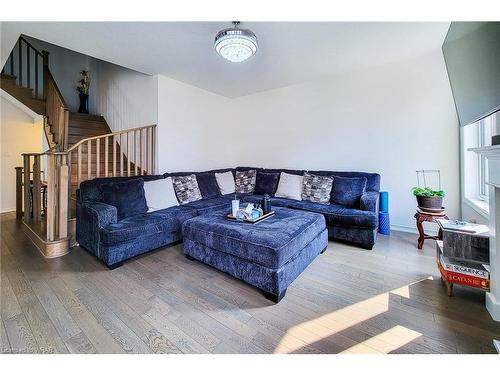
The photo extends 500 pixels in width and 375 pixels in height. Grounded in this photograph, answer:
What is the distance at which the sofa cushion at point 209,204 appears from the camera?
3.06m

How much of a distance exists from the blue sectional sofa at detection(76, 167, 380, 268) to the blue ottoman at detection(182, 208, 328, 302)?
1.51 ft

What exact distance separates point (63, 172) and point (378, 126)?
13.4 ft

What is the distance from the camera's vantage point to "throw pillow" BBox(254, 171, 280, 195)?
3.87m

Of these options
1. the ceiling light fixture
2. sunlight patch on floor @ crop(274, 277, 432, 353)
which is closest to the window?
sunlight patch on floor @ crop(274, 277, 432, 353)

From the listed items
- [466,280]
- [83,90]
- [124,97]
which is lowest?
[466,280]

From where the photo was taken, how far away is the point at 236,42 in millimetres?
1995

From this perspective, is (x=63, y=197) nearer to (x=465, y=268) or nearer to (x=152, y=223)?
(x=152, y=223)

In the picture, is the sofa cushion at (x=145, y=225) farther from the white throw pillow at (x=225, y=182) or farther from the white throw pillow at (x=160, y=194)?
the white throw pillow at (x=225, y=182)

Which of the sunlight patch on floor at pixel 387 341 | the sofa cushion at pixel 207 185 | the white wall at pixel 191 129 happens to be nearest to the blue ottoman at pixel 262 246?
the sunlight patch on floor at pixel 387 341

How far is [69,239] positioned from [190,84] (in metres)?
3.00

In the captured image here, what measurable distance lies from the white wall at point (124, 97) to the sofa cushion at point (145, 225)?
5.65 ft

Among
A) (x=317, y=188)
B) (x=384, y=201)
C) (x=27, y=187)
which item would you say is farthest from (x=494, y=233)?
(x=27, y=187)
